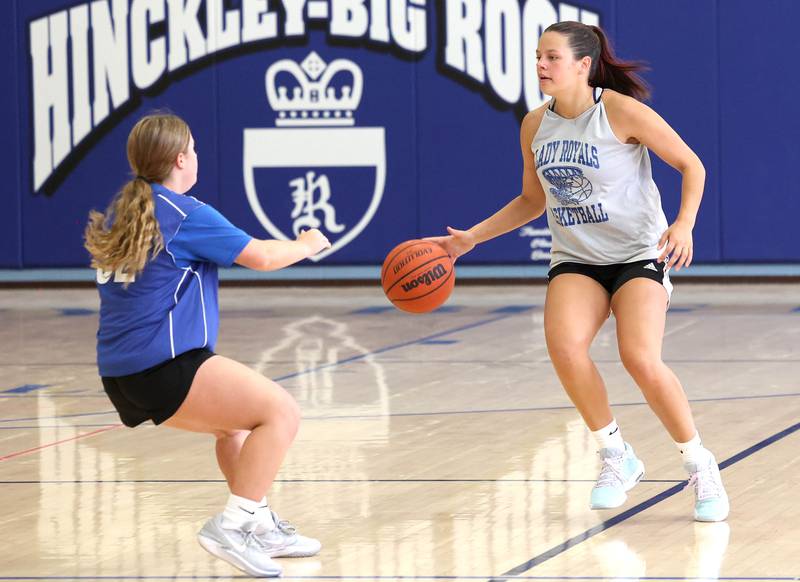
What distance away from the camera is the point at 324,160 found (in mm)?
12547

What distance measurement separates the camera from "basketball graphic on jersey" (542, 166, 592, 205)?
451cm

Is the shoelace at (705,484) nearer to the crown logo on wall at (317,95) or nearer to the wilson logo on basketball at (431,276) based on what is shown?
the wilson logo on basketball at (431,276)

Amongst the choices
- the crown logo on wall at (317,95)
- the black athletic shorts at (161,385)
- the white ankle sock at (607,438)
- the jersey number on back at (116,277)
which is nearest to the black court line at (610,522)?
the white ankle sock at (607,438)

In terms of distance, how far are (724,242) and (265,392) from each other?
878 centimetres

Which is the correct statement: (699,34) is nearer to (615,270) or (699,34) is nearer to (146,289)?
(615,270)

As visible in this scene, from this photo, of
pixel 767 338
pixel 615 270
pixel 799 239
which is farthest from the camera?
pixel 799 239

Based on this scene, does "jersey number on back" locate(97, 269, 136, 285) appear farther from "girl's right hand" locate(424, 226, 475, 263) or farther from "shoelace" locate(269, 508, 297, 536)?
"girl's right hand" locate(424, 226, 475, 263)

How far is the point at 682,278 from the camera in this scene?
Result: 1227 cm

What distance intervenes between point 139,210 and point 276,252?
36 cm

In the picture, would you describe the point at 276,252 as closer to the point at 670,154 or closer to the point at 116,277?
the point at 116,277

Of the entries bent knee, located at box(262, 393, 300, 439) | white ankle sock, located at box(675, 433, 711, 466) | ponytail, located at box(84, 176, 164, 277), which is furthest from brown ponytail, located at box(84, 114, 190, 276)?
white ankle sock, located at box(675, 433, 711, 466)

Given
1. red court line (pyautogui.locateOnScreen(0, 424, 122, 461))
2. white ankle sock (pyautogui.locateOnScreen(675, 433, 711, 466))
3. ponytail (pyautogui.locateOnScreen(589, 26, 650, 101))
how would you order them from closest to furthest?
white ankle sock (pyautogui.locateOnScreen(675, 433, 711, 466)) < ponytail (pyautogui.locateOnScreen(589, 26, 650, 101)) < red court line (pyautogui.locateOnScreen(0, 424, 122, 461))

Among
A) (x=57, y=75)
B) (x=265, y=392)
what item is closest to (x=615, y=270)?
(x=265, y=392)

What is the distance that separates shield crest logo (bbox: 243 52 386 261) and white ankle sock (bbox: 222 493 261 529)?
28.5 feet
